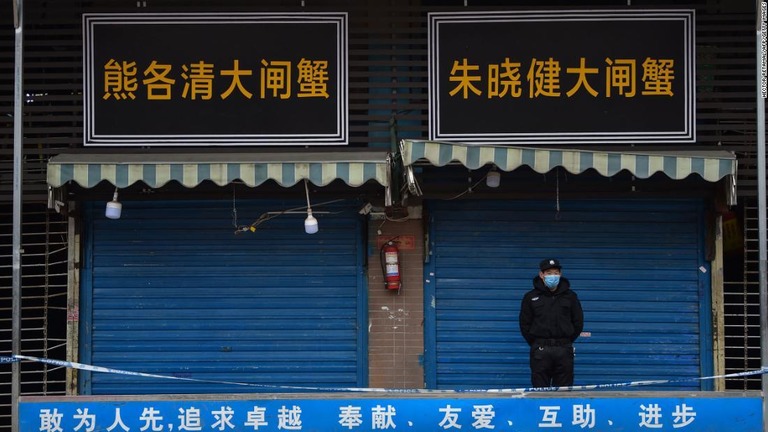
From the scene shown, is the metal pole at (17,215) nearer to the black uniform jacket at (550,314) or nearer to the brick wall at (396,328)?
the brick wall at (396,328)

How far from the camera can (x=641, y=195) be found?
34.5 ft

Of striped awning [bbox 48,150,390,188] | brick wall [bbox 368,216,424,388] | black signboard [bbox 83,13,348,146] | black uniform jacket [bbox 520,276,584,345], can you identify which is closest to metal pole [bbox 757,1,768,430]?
black uniform jacket [bbox 520,276,584,345]

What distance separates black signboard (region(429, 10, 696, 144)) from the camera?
10211 millimetres

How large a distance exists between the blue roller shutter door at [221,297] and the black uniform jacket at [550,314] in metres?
1.96

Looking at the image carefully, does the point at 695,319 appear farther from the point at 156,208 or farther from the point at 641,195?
the point at 156,208

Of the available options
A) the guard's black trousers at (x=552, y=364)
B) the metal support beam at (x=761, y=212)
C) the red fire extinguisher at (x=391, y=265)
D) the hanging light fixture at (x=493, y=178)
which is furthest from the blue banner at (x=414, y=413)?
the hanging light fixture at (x=493, y=178)

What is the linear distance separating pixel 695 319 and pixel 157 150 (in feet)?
19.5

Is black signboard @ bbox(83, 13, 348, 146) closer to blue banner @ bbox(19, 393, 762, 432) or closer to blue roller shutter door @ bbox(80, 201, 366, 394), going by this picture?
blue roller shutter door @ bbox(80, 201, 366, 394)

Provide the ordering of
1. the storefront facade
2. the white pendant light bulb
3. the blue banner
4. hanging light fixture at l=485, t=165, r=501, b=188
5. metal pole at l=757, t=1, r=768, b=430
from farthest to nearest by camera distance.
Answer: the storefront facade, hanging light fixture at l=485, t=165, r=501, b=188, the white pendant light bulb, metal pole at l=757, t=1, r=768, b=430, the blue banner

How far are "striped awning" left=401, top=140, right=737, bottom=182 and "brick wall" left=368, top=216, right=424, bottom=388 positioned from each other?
1.65 m

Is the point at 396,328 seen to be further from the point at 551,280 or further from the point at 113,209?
the point at 113,209

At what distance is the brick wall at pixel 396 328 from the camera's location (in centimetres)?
1062

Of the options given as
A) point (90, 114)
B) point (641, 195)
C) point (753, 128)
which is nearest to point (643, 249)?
point (641, 195)

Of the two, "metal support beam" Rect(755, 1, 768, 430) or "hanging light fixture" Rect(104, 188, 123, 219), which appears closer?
"metal support beam" Rect(755, 1, 768, 430)
